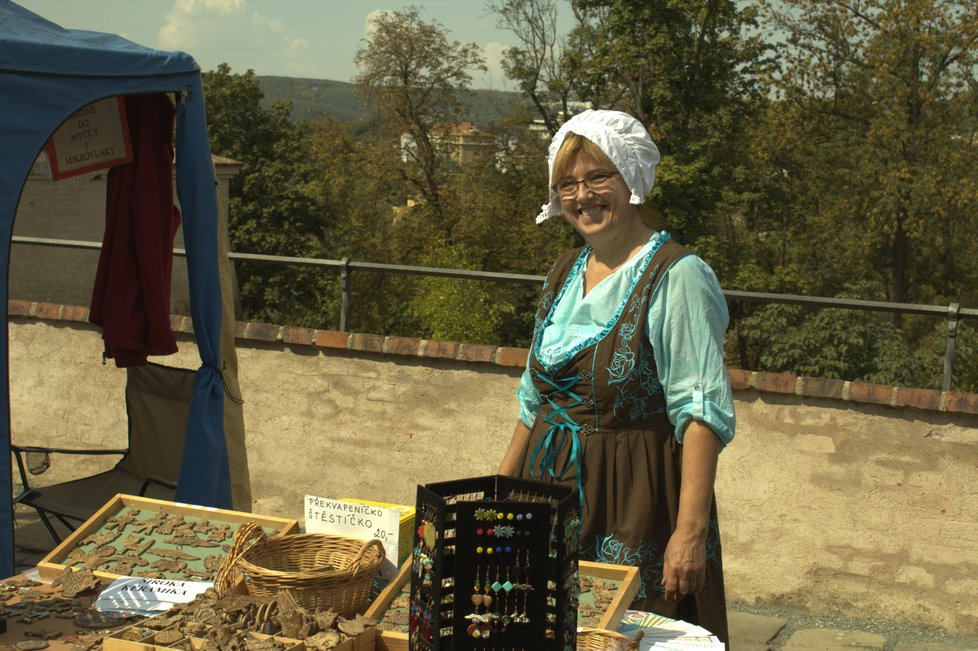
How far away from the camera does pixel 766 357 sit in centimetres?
1839

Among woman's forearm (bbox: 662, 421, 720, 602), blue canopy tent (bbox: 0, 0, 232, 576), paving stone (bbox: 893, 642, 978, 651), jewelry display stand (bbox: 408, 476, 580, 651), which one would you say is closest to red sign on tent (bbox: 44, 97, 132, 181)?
blue canopy tent (bbox: 0, 0, 232, 576)

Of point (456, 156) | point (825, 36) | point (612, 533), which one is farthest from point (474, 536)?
point (456, 156)

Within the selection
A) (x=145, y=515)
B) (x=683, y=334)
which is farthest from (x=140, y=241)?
(x=683, y=334)

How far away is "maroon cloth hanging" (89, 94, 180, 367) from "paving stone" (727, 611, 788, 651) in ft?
8.49

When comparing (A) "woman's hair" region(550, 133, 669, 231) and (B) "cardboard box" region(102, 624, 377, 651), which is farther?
(A) "woman's hair" region(550, 133, 669, 231)

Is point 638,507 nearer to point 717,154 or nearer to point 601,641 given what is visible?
point 601,641

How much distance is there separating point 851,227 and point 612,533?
2669 cm

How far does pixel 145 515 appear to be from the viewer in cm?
216

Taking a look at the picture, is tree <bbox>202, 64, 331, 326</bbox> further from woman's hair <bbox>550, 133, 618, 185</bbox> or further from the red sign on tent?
woman's hair <bbox>550, 133, 618, 185</bbox>

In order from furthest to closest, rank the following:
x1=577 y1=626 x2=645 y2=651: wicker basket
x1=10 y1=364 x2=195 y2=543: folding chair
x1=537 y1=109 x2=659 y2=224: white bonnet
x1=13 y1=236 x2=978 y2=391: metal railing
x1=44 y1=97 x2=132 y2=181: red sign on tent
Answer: x1=10 y1=364 x2=195 y2=543: folding chair, x1=13 y1=236 x2=978 y2=391: metal railing, x1=44 y1=97 x2=132 y2=181: red sign on tent, x1=537 y1=109 x2=659 y2=224: white bonnet, x1=577 y1=626 x2=645 y2=651: wicker basket

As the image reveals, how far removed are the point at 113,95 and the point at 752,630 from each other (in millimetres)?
3262

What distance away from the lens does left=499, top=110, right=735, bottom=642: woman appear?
1983mm

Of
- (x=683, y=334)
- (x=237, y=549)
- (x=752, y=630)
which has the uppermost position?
(x=683, y=334)

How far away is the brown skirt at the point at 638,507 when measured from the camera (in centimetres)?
205
